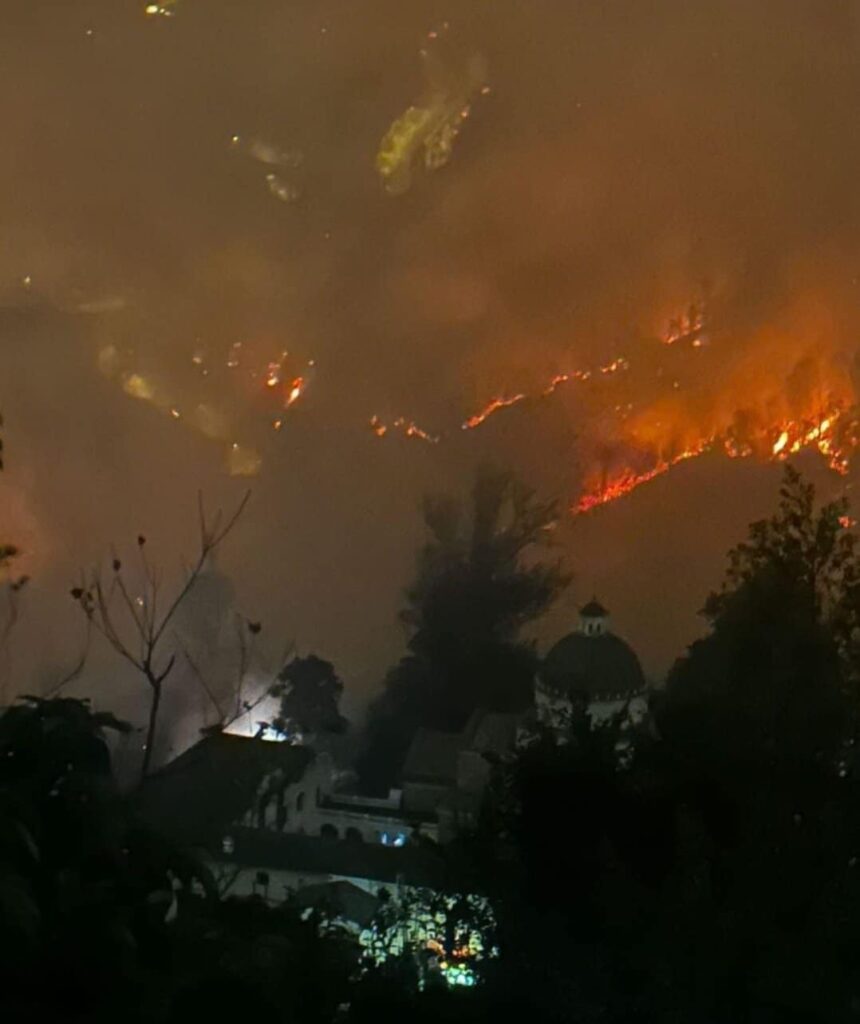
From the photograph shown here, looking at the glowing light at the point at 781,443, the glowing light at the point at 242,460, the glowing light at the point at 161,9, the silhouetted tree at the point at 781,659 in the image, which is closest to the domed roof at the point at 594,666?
the glowing light at the point at 781,443

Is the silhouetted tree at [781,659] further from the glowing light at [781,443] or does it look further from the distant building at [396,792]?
the distant building at [396,792]

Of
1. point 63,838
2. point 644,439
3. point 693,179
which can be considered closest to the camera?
point 63,838

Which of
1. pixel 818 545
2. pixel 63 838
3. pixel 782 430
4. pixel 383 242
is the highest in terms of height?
pixel 383 242

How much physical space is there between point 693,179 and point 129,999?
5.90 m

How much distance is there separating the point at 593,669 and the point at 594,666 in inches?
4.1

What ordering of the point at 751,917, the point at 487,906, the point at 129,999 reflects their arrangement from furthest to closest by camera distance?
1. the point at 487,906
2. the point at 751,917
3. the point at 129,999

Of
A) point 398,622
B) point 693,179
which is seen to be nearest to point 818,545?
point 693,179

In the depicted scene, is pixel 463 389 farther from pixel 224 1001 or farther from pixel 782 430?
pixel 224 1001

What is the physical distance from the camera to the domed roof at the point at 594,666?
793 centimetres

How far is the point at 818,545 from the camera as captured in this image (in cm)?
455

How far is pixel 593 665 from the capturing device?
8.45m

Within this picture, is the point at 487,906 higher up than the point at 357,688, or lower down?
lower down

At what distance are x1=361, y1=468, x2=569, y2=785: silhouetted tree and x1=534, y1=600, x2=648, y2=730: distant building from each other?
0.43 m

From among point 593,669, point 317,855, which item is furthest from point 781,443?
point 317,855
